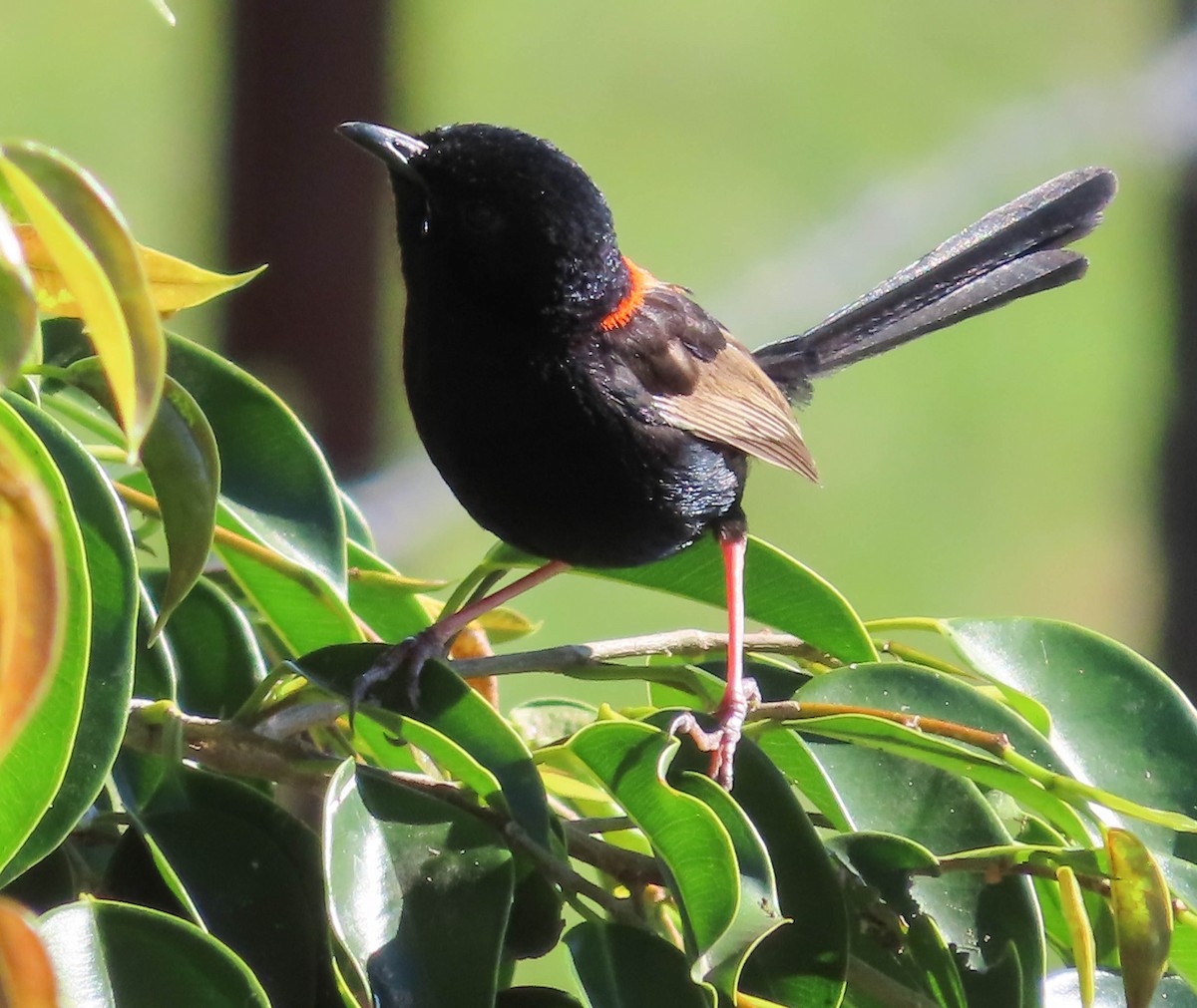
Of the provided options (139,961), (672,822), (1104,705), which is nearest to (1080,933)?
(672,822)

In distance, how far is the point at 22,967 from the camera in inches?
22.5

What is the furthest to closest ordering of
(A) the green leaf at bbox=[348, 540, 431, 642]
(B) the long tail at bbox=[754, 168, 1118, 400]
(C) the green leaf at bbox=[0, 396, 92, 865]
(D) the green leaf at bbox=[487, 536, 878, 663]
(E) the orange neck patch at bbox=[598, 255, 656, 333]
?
(B) the long tail at bbox=[754, 168, 1118, 400], (E) the orange neck patch at bbox=[598, 255, 656, 333], (A) the green leaf at bbox=[348, 540, 431, 642], (D) the green leaf at bbox=[487, 536, 878, 663], (C) the green leaf at bbox=[0, 396, 92, 865]

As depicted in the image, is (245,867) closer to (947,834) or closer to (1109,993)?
(947,834)

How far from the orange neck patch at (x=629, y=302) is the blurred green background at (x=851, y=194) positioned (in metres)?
4.39

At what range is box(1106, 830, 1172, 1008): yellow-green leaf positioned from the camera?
1051 millimetres

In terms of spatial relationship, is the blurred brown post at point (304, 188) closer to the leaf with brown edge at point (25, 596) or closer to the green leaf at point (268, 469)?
the green leaf at point (268, 469)

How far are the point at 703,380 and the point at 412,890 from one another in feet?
4.47

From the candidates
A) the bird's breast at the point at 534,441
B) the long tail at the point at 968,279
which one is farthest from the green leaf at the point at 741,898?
the long tail at the point at 968,279

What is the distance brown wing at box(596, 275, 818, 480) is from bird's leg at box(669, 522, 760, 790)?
391 millimetres

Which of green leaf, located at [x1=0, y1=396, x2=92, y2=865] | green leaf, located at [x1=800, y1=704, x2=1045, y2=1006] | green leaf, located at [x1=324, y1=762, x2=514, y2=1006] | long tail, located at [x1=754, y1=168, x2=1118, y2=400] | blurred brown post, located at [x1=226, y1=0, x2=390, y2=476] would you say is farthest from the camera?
blurred brown post, located at [x1=226, y1=0, x2=390, y2=476]

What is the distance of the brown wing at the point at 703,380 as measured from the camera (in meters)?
2.16

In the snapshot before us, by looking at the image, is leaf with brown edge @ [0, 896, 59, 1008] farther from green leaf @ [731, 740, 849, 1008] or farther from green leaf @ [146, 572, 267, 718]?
green leaf @ [146, 572, 267, 718]

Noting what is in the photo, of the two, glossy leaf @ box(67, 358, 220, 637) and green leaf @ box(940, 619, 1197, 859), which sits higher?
glossy leaf @ box(67, 358, 220, 637)

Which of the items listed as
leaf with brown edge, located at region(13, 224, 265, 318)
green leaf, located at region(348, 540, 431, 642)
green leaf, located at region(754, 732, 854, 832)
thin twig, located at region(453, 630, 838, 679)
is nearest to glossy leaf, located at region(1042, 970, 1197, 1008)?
green leaf, located at region(754, 732, 854, 832)
